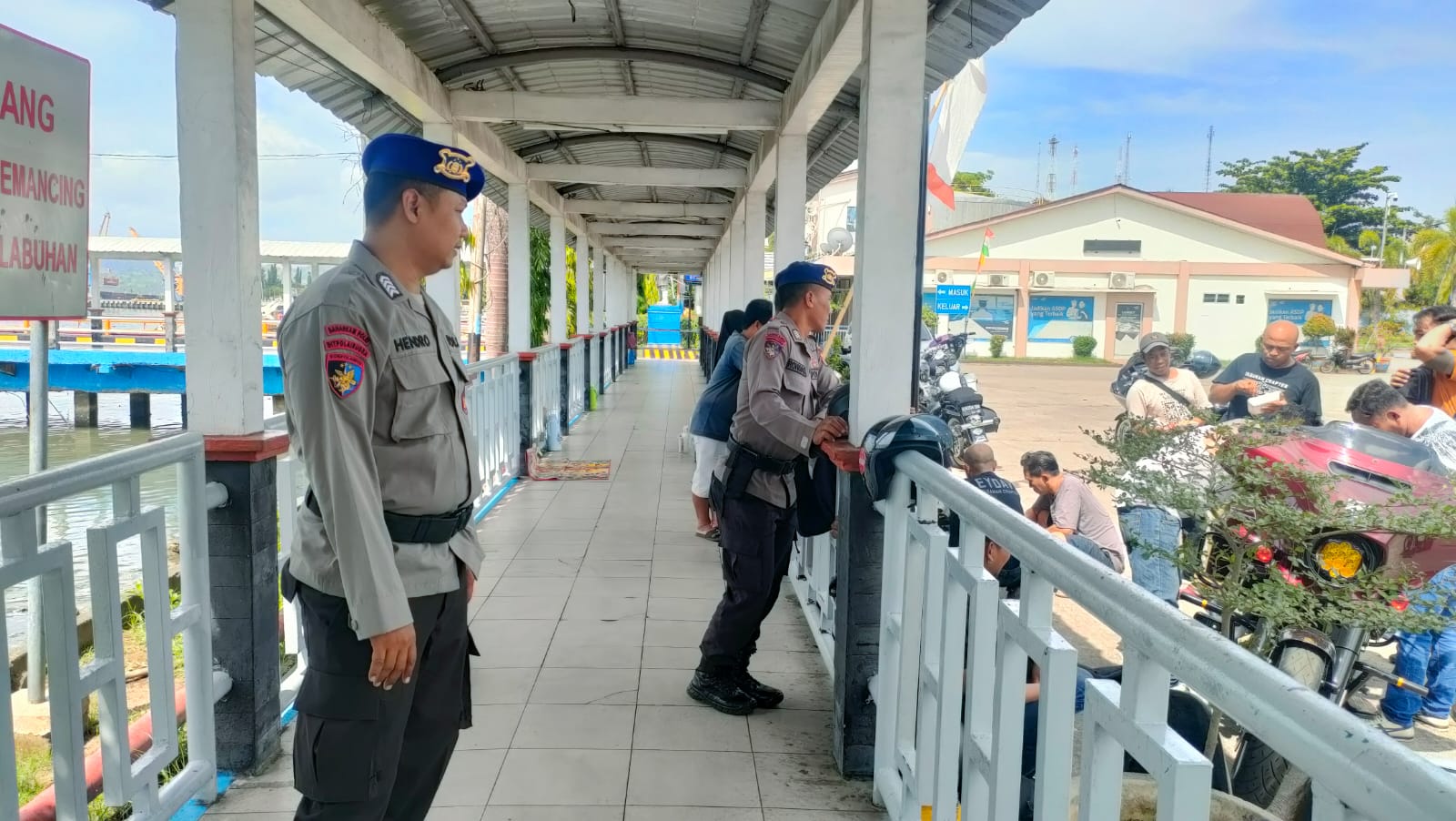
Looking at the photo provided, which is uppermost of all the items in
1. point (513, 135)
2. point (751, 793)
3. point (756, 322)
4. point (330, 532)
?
point (513, 135)

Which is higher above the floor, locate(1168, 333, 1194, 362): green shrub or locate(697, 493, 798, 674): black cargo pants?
locate(1168, 333, 1194, 362): green shrub

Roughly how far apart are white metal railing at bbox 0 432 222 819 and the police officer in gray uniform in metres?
1.46

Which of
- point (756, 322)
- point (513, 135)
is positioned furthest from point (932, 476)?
point (513, 135)

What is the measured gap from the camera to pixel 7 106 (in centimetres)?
181

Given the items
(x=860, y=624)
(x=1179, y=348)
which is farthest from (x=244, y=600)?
(x=1179, y=348)

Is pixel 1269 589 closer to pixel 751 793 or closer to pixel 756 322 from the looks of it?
pixel 751 793

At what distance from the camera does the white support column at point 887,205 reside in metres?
2.72

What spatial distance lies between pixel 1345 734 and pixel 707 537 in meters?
4.82

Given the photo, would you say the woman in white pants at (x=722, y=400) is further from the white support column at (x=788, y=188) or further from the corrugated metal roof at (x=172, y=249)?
the corrugated metal roof at (x=172, y=249)

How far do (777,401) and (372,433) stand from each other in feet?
4.56

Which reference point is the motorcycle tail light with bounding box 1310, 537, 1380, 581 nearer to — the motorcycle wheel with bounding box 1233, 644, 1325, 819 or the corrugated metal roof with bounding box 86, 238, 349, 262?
the motorcycle wheel with bounding box 1233, 644, 1325, 819

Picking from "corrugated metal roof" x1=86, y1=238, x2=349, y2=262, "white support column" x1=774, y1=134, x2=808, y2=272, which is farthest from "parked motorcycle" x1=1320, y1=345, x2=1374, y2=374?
"corrugated metal roof" x1=86, y1=238, x2=349, y2=262

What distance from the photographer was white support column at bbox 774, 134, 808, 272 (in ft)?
17.3

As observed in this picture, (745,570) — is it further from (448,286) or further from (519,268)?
(519,268)
